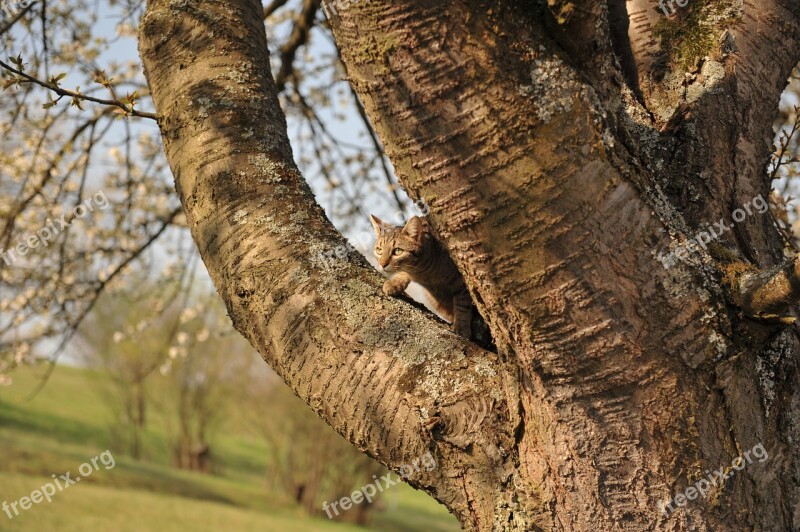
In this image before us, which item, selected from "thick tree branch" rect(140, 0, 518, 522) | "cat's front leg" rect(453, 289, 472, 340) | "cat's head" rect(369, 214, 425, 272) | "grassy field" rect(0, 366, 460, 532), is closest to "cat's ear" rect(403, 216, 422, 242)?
"cat's head" rect(369, 214, 425, 272)

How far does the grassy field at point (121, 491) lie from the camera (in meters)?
10.3

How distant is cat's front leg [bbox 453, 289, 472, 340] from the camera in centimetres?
240

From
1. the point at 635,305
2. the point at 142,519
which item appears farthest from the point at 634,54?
the point at 142,519

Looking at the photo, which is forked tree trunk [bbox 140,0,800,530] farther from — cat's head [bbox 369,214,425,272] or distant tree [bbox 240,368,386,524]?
distant tree [bbox 240,368,386,524]

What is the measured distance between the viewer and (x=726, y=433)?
5.04 ft

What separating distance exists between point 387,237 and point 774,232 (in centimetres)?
208

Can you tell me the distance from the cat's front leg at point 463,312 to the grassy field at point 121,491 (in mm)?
4647

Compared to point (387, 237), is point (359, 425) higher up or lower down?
lower down

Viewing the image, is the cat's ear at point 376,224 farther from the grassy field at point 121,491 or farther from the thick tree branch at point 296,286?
the grassy field at point 121,491

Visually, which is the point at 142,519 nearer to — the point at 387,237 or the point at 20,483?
the point at 20,483

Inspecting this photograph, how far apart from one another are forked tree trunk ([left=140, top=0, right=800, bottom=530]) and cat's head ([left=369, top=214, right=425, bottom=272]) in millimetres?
1295

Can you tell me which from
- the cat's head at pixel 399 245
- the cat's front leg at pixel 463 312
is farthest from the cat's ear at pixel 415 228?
the cat's front leg at pixel 463 312

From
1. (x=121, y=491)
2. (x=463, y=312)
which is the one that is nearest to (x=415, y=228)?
(x=463, y=312)

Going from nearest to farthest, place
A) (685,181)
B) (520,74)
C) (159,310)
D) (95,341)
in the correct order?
(520,74) < (685,181) < (159,310) < (95,341)
